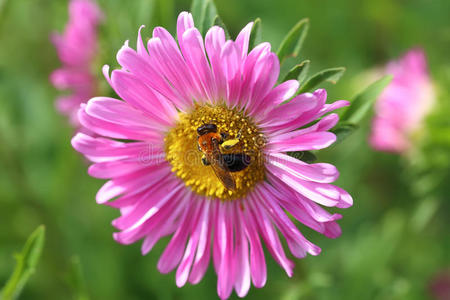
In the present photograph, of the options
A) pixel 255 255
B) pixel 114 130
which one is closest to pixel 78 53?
pixel 114 130

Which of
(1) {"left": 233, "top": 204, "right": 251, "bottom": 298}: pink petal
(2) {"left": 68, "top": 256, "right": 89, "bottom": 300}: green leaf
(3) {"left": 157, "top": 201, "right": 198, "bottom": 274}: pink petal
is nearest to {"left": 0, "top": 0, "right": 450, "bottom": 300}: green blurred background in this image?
(2) {"left": 68, "top": 256, "right": 89, "bottom": 300}: green leaf

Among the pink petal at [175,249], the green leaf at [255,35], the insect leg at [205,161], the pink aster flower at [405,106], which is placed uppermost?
the green leaf at [255,35]

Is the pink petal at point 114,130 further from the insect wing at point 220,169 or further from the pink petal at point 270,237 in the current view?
the pink petal at point 270,237

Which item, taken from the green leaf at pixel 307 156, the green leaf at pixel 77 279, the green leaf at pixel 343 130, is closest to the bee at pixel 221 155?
the green leaf at pixel 307 156

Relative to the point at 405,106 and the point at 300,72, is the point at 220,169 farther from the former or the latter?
the point at 405,106

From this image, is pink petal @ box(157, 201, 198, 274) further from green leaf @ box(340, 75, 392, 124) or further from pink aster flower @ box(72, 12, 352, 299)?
green leaf @ box(340, 75, 392, 124)

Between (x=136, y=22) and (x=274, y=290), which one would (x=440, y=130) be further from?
(x=136, y=22)
